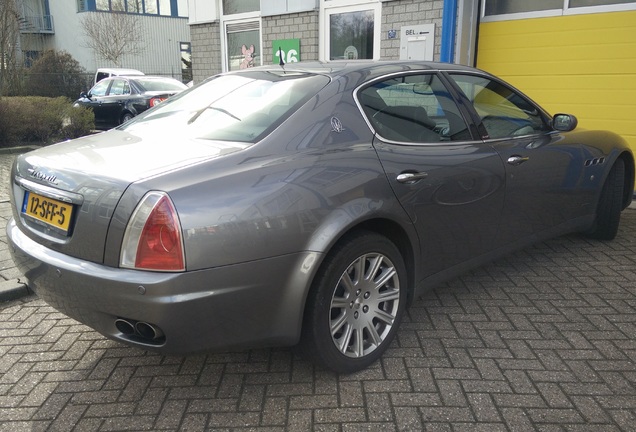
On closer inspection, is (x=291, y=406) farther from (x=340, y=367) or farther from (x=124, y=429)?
(x=124, y=429)

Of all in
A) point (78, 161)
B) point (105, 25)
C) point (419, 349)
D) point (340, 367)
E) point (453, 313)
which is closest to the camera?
point (78, 161)

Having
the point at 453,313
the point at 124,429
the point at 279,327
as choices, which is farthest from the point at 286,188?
the point at 453,313

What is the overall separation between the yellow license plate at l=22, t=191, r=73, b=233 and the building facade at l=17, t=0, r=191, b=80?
1225 inches

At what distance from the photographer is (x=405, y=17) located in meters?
8.45

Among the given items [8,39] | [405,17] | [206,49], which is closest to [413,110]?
[405,17]

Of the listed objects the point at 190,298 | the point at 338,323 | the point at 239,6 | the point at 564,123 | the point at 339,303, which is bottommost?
the point at 338,323

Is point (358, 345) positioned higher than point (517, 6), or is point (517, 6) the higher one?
point (517, 6)

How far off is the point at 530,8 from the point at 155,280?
22.9 feet

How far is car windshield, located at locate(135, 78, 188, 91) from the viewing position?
14.0 m

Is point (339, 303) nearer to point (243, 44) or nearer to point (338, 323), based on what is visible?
point (338, 323)

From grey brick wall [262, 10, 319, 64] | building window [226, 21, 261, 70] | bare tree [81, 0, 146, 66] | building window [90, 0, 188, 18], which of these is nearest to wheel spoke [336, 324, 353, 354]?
grey brick wall [262, 10, 319, 64]

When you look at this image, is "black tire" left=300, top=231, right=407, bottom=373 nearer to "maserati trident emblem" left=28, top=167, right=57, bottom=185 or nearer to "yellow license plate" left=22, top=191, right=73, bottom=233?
"yellow license plate" left=22, top=191, right=73, bottom=233

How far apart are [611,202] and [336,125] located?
10.3 feet

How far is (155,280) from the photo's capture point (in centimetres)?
216
